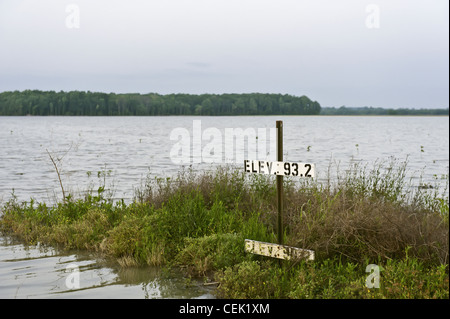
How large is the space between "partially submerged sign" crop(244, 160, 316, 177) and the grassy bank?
3.35 ft

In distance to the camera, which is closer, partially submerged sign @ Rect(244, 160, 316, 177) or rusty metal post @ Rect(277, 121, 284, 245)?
partially submerged sign @ Rect(244, 160, 316, 177)

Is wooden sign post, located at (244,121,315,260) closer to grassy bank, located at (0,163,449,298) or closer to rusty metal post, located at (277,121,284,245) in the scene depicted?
rusty metal post, located at (277,121,284,245)

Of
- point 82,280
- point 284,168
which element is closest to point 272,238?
point 284,168

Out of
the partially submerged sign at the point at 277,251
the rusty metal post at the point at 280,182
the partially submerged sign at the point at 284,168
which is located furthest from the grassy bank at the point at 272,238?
the partially submerged sign at the point at 284,168

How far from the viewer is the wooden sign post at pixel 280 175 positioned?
668 centimetres

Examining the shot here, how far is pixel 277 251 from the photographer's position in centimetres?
694

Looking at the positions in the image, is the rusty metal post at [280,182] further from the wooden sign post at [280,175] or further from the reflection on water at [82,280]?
the reflection on water at [82,280]

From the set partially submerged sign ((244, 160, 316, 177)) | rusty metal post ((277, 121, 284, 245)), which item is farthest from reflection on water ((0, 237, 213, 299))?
partially submerged sign ((244, 160, 316, 177))

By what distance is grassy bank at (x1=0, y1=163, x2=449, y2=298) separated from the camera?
6273mm
